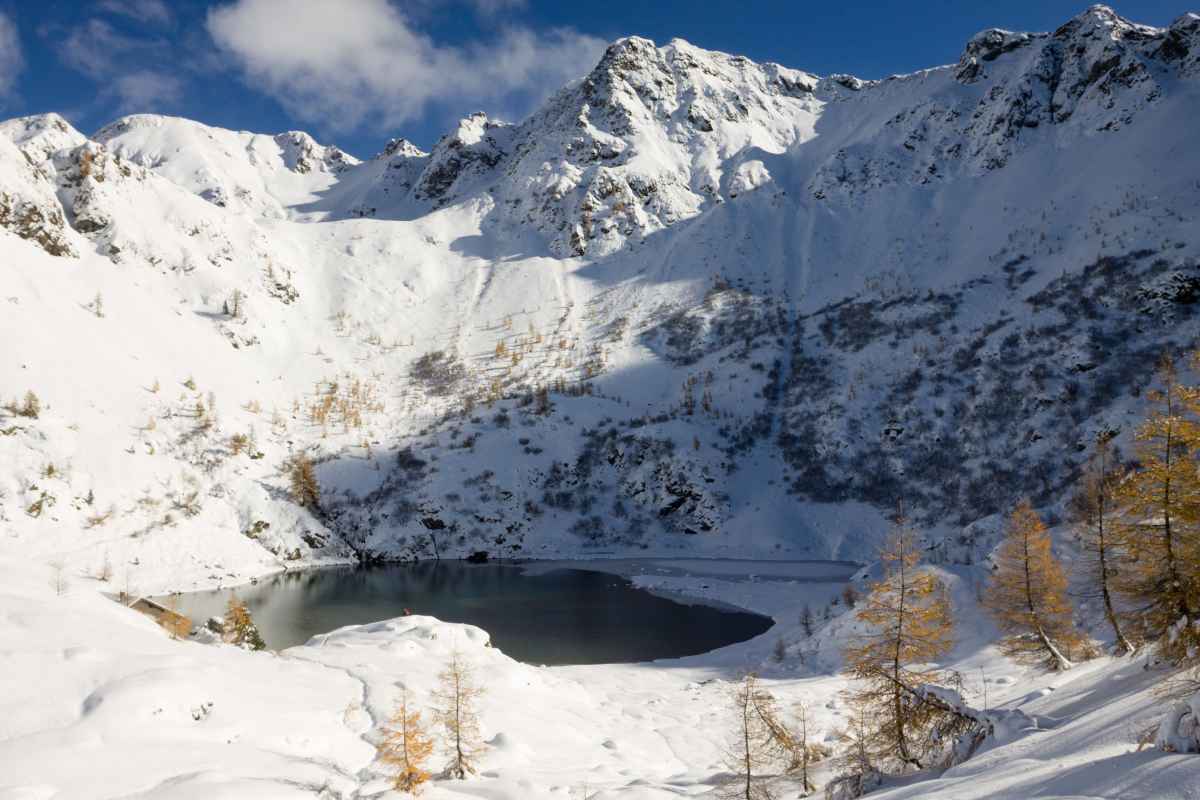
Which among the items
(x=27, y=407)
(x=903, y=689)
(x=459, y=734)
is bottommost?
(x=459, y=734)

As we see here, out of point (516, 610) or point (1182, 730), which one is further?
point (516, 610)

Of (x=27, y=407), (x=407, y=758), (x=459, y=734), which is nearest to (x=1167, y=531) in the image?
(x=407, y=758)

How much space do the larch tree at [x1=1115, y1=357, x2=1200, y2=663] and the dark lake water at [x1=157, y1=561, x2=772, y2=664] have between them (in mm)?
24637

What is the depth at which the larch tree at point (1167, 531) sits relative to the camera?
11.6m

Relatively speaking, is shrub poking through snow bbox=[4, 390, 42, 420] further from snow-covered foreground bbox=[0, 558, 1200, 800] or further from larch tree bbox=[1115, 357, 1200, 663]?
larch tree bbox=[1115, 357, 1200, 663]

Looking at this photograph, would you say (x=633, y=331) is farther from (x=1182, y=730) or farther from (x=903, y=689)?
(x=1182, y=730)

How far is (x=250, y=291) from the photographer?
282 ft

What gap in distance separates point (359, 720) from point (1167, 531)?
17902 millimetres

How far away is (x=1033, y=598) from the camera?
22.5 m

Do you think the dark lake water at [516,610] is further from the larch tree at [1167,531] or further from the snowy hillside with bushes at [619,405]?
the larch tree at [1167,531]

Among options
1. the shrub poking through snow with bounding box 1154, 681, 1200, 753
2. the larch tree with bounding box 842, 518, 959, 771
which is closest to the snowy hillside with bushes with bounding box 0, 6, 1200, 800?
the shrub poking through snow with bounding box 1154, 681, 1200, 753

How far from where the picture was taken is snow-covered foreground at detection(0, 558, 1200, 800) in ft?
28.3

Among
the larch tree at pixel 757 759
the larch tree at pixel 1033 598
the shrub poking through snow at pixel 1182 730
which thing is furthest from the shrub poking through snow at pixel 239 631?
the larch tree at pixel 1033 598

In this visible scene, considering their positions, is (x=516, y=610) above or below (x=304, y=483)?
below
